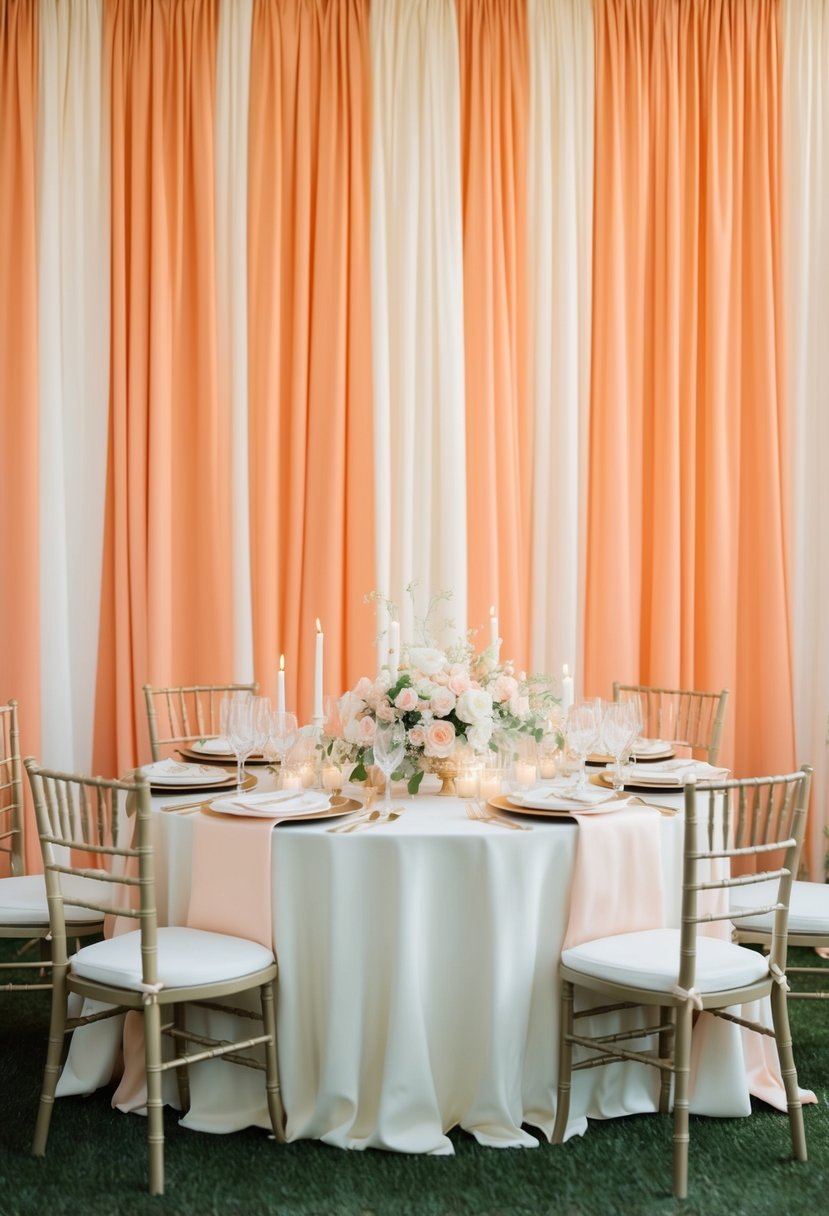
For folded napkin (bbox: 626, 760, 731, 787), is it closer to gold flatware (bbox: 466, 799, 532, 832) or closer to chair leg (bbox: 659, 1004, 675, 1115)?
gold flatware (bbox: 466, 799, 532, 832)

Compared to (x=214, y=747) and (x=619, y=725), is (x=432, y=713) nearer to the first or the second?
(x=619, y=725)

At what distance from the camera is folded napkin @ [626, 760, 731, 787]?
3436mm

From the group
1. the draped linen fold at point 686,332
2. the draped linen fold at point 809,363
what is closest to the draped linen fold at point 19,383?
the draped linen fold at point 686,332

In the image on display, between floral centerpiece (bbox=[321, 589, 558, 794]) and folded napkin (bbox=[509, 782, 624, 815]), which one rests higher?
floral centerpiece (bbox=[321, 589, 558, 794])

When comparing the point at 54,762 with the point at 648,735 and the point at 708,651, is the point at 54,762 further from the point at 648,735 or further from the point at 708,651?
the point at 708,651

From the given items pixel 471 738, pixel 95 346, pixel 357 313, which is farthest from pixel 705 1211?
pixel 95 346

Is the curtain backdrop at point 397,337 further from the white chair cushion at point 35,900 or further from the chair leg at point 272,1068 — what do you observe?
the chair leg at point 272,1068

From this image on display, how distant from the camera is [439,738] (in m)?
3.20

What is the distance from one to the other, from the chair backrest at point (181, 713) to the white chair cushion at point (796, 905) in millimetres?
1897

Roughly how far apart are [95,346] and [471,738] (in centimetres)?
301

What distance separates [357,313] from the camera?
5.29 meters

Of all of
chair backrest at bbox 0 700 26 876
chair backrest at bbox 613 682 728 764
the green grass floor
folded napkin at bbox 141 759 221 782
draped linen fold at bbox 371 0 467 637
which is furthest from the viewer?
draped linen fold at bbox 371 0 467 637

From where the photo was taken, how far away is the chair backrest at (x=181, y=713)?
4359mm

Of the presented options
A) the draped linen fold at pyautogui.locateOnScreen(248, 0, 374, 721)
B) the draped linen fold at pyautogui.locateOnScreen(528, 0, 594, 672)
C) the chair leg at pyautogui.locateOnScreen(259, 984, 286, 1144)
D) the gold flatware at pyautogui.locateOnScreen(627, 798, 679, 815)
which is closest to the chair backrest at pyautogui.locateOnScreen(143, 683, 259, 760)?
the draped linen fold at pyautogui.locateOnScreen(248, 0, 374, 721)
